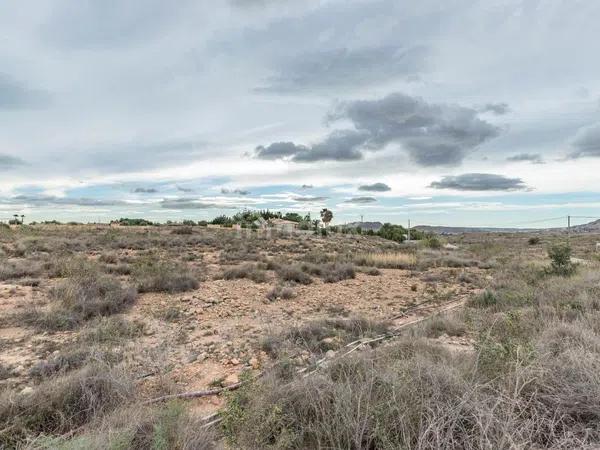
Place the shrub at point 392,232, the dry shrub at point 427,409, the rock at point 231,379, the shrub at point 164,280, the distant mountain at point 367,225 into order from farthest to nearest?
the distant mountain at point 367,225 → the shrub at point 392,232 → the shrub at point 164,280 → the rock at point 231,379 → the dry shrub at point 427,409

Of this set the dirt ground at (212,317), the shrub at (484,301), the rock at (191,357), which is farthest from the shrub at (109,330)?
the shrub at (484,301)

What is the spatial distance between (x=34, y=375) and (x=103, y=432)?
2.56 m

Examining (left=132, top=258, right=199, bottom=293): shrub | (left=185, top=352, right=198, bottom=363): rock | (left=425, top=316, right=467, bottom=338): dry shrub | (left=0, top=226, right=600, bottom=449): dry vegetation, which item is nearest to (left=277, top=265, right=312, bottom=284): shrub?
(left=0, top=226, right=600, bottom=449): dry vegetation

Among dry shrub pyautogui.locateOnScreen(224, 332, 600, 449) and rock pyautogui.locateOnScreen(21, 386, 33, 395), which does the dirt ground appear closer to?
rock pyautogui.locateOnScreen(21, 386, 33, 395)

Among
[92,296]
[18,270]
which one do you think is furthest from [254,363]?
[18,270]

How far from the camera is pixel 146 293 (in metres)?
9.60

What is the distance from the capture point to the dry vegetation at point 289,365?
9.67 feet

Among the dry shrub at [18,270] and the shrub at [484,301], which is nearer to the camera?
the shrub at [484,301]

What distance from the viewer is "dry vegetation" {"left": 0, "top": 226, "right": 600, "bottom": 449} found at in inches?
116

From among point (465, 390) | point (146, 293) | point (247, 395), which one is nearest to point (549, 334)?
point (465, 390)

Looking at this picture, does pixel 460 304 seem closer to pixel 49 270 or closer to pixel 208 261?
pixel 208 261

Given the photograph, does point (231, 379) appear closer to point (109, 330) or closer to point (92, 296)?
point (109, 330)

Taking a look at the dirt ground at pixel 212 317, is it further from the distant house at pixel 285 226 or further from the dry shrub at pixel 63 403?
the distant house at pixel 285 226

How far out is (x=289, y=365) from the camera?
452 cm
